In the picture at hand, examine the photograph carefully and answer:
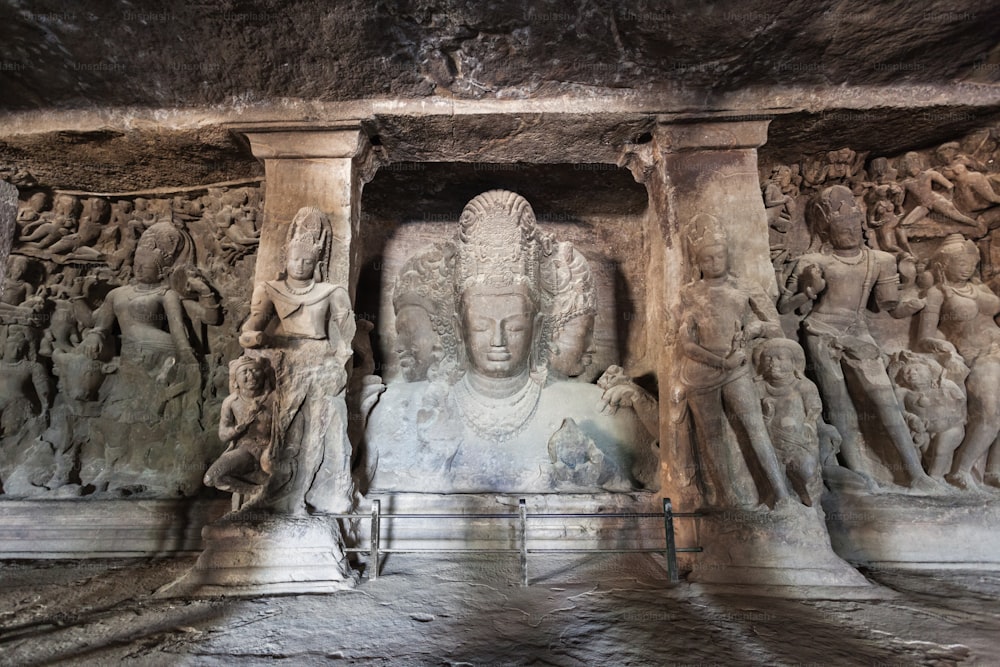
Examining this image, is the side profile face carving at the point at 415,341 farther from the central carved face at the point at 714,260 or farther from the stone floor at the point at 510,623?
the central carved face at the point at 714,260

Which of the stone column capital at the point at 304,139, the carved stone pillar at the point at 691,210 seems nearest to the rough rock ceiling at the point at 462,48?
the stone column capital at the point at 304,139

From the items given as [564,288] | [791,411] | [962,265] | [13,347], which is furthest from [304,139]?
[962,265]

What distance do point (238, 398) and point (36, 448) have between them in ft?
8.27

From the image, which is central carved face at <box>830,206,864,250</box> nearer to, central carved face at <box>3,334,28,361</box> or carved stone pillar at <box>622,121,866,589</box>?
carved stone pillar at <box>622,121,866,589</box>

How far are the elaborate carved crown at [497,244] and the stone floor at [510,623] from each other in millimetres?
2051

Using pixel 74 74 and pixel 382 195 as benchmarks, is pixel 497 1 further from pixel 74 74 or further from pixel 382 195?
pixel 74 74

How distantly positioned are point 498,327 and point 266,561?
2.11 metres

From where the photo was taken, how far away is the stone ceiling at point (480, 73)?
3070 millimetres

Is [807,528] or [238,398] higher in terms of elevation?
[238,398]

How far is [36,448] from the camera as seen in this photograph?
14.3 ft

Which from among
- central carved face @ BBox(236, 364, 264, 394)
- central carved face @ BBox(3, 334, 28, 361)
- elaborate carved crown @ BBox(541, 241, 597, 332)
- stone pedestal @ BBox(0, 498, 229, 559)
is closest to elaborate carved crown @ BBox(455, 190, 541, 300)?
elaborate carved crown @ BBox(541, 241, 597, 332)

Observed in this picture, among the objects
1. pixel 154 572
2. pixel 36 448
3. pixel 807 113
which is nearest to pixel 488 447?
pixel 154 572

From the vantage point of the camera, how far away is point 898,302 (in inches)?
163

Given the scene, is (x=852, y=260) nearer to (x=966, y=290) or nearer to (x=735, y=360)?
(x=966, y=290)
